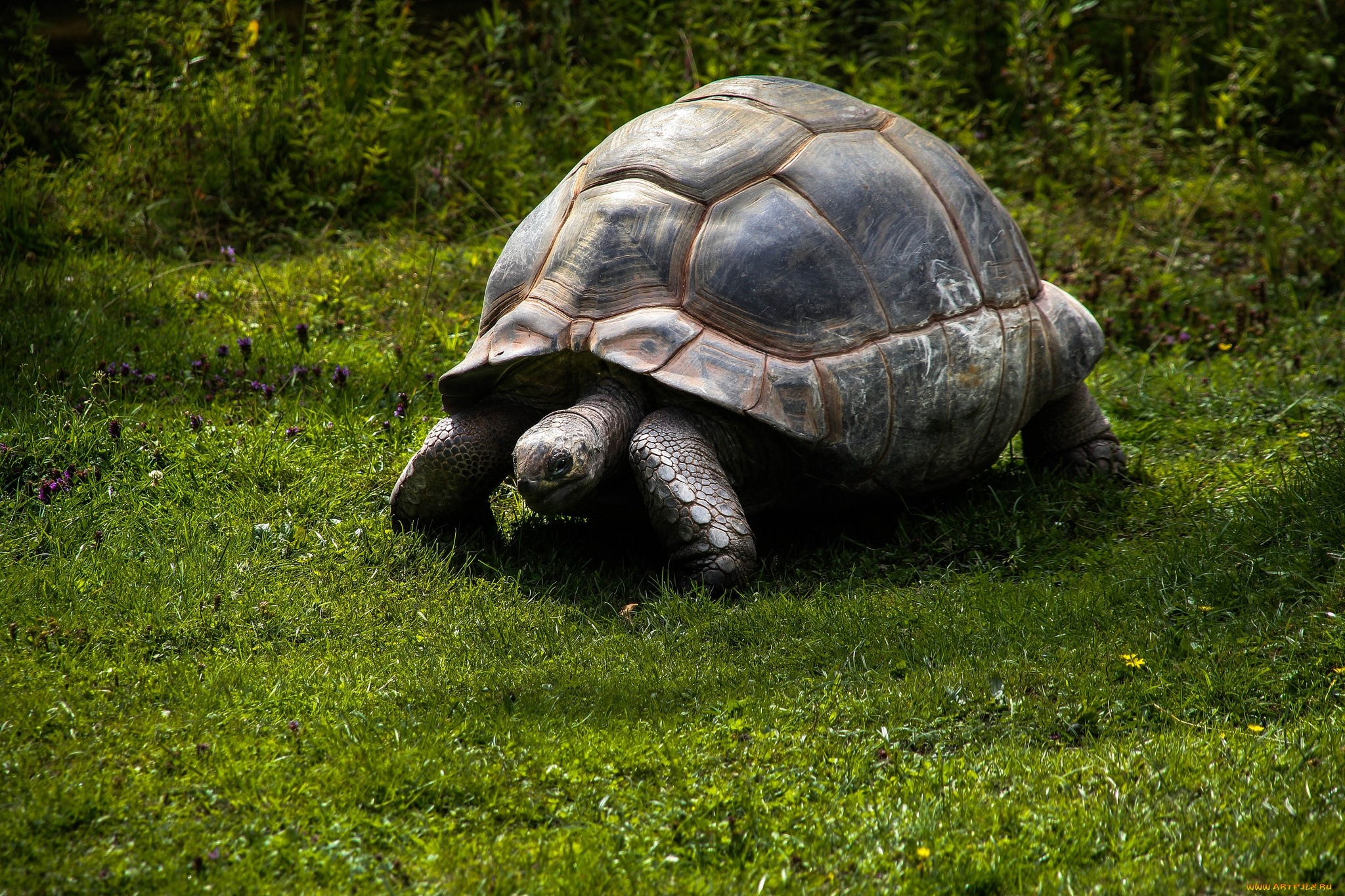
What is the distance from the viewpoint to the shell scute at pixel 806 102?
4297 millimetres

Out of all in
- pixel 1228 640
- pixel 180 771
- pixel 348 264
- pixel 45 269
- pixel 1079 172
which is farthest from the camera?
pixel 1079 172

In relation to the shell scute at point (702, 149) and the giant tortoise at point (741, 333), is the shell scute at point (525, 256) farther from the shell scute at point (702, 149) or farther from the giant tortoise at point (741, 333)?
the shell scute at point (702, 149)

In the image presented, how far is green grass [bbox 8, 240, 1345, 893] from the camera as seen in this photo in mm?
2420

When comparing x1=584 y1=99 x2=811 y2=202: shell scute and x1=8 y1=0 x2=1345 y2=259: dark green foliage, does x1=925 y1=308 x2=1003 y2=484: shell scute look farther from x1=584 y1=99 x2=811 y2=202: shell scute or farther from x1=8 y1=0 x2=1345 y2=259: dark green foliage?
x1=8 y1=0 x2=1345 y2=259: dark green foliage

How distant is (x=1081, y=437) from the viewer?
15.4 feet

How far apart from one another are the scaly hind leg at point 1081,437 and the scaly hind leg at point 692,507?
61.5 inches

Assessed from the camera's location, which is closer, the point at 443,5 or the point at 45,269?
the point at 45,269

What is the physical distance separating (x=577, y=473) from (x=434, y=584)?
0.64 metres

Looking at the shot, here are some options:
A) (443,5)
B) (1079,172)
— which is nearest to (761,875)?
(1079,172)

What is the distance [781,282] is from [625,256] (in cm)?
54

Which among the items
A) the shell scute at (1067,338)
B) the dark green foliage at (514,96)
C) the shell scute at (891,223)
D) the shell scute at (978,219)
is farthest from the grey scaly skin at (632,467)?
the dark green foliage at (514,96)

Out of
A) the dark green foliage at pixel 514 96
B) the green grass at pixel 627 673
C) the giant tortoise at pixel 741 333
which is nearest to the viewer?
the green grass at pixel 627 673

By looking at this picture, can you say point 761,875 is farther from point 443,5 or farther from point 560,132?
point 443,5

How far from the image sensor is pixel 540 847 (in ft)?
8.04
